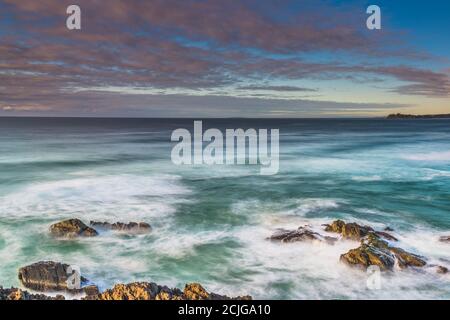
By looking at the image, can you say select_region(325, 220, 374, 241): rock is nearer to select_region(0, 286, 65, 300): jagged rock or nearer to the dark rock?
the dark rock

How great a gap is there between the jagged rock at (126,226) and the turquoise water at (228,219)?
628 millimetres

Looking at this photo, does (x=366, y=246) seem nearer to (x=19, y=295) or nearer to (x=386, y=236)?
(x=386, y=236)

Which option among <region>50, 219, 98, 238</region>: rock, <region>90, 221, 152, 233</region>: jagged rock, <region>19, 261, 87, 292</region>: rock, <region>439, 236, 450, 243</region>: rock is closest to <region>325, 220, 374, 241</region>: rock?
<region>439, 236, 450, 243</region>: rock

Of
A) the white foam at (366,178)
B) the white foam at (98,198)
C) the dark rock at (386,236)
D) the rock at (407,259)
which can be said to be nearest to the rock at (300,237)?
the dark rock at (386,236)

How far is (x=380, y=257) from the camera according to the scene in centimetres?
1370

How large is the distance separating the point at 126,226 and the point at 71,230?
7.62ft

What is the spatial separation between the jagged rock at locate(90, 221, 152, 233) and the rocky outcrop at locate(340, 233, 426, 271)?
865 centimetres

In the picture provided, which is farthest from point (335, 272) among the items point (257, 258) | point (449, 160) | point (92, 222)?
point (449, 160)

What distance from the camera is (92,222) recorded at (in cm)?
1838

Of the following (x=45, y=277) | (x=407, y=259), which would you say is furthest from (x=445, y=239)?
(x=45, y=277)

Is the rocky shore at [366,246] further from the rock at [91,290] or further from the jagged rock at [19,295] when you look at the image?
the jagged rock at [19,295]

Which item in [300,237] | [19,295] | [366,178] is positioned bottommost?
[19,295]

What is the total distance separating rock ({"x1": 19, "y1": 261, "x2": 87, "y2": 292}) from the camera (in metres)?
11.9

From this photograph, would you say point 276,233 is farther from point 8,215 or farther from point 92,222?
point 8,215
